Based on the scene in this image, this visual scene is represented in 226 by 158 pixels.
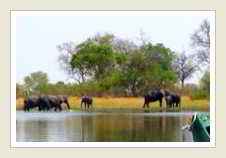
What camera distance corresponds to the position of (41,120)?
2353 centimetres

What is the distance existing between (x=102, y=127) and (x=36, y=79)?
291 cm

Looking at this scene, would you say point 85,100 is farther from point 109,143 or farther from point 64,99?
point 109,143

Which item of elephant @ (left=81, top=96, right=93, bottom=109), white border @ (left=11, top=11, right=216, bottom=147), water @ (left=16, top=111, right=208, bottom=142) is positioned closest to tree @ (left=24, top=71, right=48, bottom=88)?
water @ (left=16, top=111, right=208, bottom=142)

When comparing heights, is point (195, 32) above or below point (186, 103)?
above

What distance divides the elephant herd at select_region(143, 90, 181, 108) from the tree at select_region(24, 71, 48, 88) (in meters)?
3.49

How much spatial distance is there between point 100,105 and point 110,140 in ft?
18.5

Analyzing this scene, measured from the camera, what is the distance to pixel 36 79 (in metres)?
23.1

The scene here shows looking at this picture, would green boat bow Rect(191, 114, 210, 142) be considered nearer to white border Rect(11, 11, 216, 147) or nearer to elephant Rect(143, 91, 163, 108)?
white border Rect(11, 11, 216, 147)

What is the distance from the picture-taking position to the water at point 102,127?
1969 centimetres

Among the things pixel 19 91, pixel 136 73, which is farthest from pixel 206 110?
pixel 19 91

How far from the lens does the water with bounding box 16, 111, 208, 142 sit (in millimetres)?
19688

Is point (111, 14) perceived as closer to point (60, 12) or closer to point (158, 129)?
point (60, 12)

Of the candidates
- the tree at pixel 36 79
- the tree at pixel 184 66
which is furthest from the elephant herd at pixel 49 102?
the tree at pixel 184 66

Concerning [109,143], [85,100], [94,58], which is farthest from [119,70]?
[109,143]
